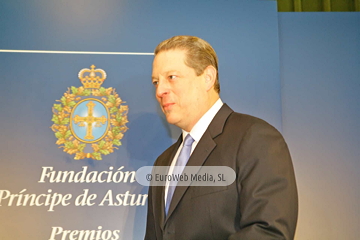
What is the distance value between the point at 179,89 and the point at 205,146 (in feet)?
1.11

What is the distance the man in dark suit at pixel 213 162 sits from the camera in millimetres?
1467

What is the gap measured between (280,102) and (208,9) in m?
0.87

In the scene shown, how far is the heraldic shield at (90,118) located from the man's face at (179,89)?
0.86 metres

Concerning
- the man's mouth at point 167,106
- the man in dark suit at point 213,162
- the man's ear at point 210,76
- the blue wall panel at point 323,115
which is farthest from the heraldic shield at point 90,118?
the blue wall panel at point 323,115

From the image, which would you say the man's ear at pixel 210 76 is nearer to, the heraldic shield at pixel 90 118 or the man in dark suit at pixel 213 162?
the man in dark suit at pixel 213 162

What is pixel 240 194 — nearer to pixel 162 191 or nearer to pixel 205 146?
pixel 205 146

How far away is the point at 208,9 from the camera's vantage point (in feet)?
9.45

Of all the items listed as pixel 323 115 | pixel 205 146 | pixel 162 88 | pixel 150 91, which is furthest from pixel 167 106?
pixel 323 115

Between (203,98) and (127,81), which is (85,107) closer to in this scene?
(127,81)

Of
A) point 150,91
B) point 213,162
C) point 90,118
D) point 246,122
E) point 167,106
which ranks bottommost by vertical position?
point 213,162

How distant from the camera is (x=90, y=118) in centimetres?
270

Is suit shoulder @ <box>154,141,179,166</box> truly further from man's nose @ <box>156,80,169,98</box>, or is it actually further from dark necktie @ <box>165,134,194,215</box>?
man's nose @ <box>156,80,169,98</box>

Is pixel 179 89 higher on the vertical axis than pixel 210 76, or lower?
lower

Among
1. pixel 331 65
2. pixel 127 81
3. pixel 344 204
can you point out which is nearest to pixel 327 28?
pixel 331 65
